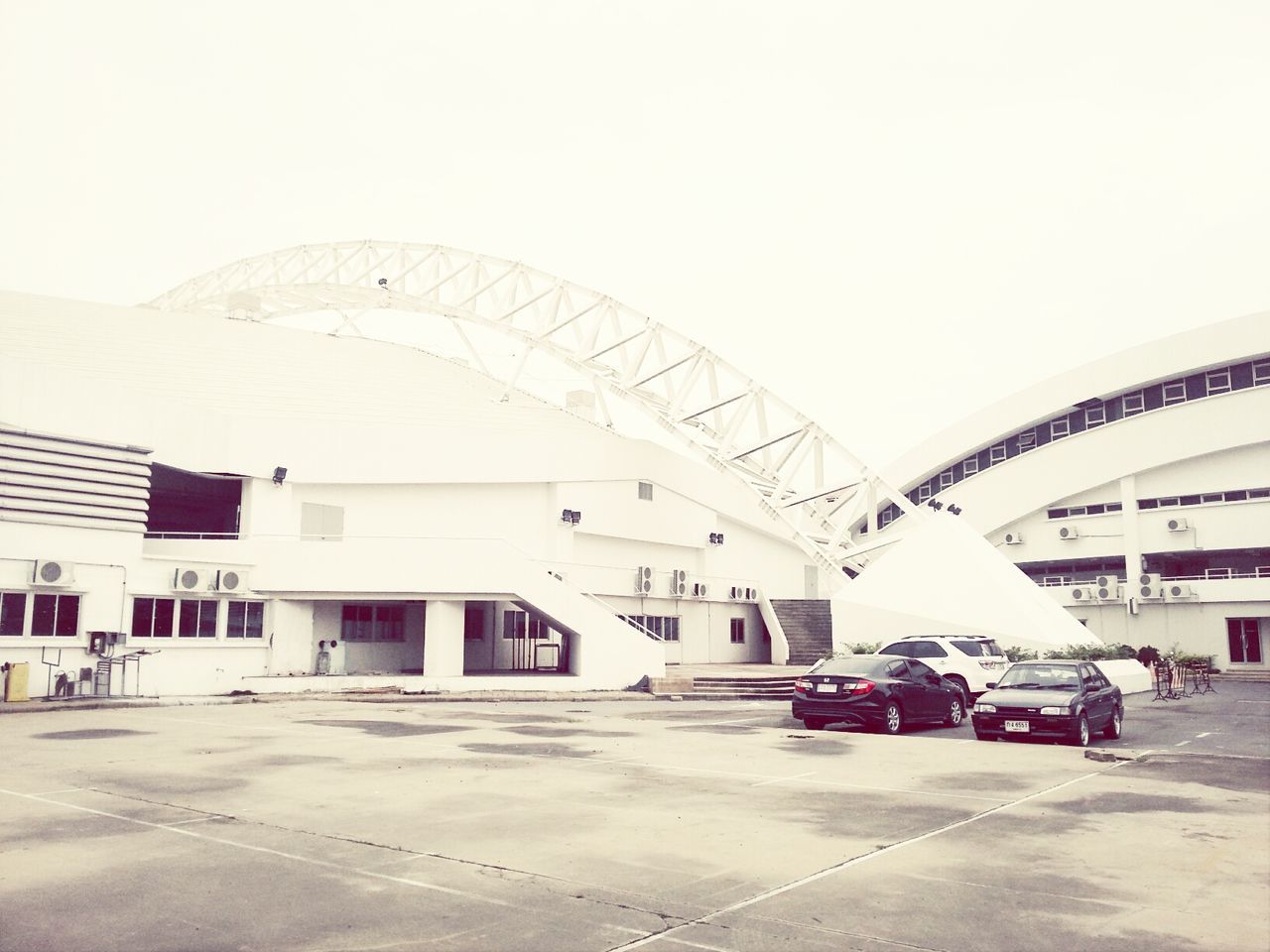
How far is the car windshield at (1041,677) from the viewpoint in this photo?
54.8ft

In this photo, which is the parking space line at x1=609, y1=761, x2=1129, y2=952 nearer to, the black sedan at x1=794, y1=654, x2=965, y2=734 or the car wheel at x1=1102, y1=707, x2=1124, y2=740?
the black sedan at x1=794, y1=654, x2=965, y2=734

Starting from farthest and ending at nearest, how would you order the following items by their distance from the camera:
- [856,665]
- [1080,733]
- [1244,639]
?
1. [1244,639]
2. [856,665]
3. [1080,733]

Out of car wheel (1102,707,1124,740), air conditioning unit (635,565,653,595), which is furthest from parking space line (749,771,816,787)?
air conditioning unit (635,565,653,595)

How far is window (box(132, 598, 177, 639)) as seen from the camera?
2556 centimetres

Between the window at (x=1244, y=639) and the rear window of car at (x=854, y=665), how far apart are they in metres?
39.4

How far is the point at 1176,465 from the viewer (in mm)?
53750

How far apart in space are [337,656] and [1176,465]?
4597 centimetres

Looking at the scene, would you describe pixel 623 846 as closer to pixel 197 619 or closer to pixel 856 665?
pixel 856 665

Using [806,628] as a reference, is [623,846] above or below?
below

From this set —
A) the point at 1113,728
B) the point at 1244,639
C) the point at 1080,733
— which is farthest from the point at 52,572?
the point at 1244,639

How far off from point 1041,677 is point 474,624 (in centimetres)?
2014

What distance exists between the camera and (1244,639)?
1917 inches

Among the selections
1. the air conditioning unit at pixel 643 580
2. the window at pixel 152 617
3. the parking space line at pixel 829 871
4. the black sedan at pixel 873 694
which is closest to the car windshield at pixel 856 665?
the black sedan at pixel 873 694

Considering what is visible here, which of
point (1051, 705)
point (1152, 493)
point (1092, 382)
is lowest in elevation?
point (1051, 705)
